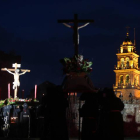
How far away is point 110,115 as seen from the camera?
47.2ft

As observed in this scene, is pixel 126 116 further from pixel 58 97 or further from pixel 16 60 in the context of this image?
pixel 16 60

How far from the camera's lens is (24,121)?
61.1ft

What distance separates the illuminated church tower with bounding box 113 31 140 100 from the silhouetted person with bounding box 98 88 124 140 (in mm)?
76648

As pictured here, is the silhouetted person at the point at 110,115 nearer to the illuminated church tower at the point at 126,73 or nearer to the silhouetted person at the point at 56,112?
the silhouetted person at the point at 56,112

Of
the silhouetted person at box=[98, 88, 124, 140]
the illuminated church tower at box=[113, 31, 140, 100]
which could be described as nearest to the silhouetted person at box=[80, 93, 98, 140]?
the silhouetted person at box=[98, 88, 124, 140]

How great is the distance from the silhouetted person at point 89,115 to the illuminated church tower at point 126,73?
76.5 metres

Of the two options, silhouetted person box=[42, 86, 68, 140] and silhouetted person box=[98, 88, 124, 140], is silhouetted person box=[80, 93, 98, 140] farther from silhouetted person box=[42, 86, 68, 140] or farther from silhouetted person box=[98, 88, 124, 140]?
silhouetted person box=[42, 86, 68, 140]

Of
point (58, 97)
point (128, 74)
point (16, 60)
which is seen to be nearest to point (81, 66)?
point (58, 97)

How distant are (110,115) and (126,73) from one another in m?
78.8

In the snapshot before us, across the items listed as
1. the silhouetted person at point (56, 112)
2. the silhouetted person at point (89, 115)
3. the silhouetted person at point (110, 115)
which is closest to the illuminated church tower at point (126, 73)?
the silhouetted person at point (89, 115)

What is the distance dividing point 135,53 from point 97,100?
82279mm

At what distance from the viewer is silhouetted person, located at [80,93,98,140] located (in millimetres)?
14445

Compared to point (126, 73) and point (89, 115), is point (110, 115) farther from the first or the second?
point (126, 73)

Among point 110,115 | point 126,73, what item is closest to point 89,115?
point 110,115
